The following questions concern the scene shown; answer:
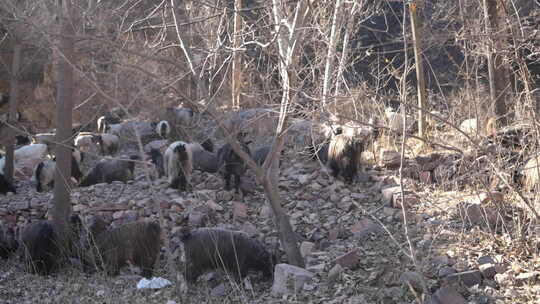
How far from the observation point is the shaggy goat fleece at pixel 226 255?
7.10m

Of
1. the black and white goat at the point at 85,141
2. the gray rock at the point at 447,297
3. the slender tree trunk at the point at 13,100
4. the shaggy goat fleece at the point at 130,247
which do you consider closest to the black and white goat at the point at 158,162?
the slender tree trunk at the point at 13,100

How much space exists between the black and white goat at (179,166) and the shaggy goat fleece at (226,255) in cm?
322

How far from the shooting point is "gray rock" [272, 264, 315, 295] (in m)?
6.30

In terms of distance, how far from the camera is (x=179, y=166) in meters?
10.7

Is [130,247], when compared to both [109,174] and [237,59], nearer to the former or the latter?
[237,59]

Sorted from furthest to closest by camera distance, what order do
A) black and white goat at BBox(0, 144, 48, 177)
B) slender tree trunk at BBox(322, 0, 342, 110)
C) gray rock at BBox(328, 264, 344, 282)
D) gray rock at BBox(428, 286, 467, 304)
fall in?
1. black and white goat at BBox(0, 144, 48, 177)
2. gray rock at BBox(328, 264, 344, 282)
3. slender tree trunk at BBox(322, 0, 342, 110)
4. gray rock at BBox(428, 286, 467, 304)

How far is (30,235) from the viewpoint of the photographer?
806cm

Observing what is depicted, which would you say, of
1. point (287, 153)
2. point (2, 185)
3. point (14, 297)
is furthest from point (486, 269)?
point (2, 185)

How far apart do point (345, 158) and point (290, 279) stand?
3.91m

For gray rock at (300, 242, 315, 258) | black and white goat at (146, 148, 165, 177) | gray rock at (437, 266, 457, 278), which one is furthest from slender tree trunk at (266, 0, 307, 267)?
black and white goat at (146, 148, 165, 177)

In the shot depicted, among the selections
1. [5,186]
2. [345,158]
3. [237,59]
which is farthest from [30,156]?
[345,158]

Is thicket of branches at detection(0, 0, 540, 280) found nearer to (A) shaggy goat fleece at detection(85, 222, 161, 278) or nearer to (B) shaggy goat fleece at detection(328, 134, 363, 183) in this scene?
(B) shaggy goat fleece at detection(328, 134, 363, 183)

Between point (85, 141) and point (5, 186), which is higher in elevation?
point (85, 141)

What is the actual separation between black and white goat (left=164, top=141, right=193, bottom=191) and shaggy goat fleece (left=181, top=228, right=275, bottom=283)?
127 inches
